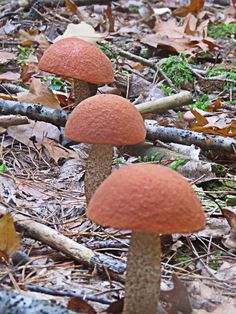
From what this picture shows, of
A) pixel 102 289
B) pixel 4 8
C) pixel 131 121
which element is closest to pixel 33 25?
pixel 4 8

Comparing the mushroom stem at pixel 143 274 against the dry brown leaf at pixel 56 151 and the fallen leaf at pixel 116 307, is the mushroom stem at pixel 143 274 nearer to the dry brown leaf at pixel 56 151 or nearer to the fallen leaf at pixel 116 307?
the fallen leaf at pixel 116 307

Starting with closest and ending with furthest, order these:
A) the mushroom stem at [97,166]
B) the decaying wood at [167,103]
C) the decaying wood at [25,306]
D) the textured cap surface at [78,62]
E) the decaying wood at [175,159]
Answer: the decaying wood at [25,306] < the mushroom stem at [97,166] < the textured cap surface at [78,62] < the decaying wood at [175,159] < the decaying wood at [167,103]

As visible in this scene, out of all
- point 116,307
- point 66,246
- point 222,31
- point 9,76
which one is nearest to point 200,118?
point 9,76

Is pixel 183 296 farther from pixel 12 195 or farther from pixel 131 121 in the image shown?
pixel 12 195

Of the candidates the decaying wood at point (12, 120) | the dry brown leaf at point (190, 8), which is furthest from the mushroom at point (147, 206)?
the dry brown leaf at point (190, 8)

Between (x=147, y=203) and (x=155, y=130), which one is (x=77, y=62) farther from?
(x=147, y=203)

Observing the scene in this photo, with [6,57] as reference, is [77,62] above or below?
above
